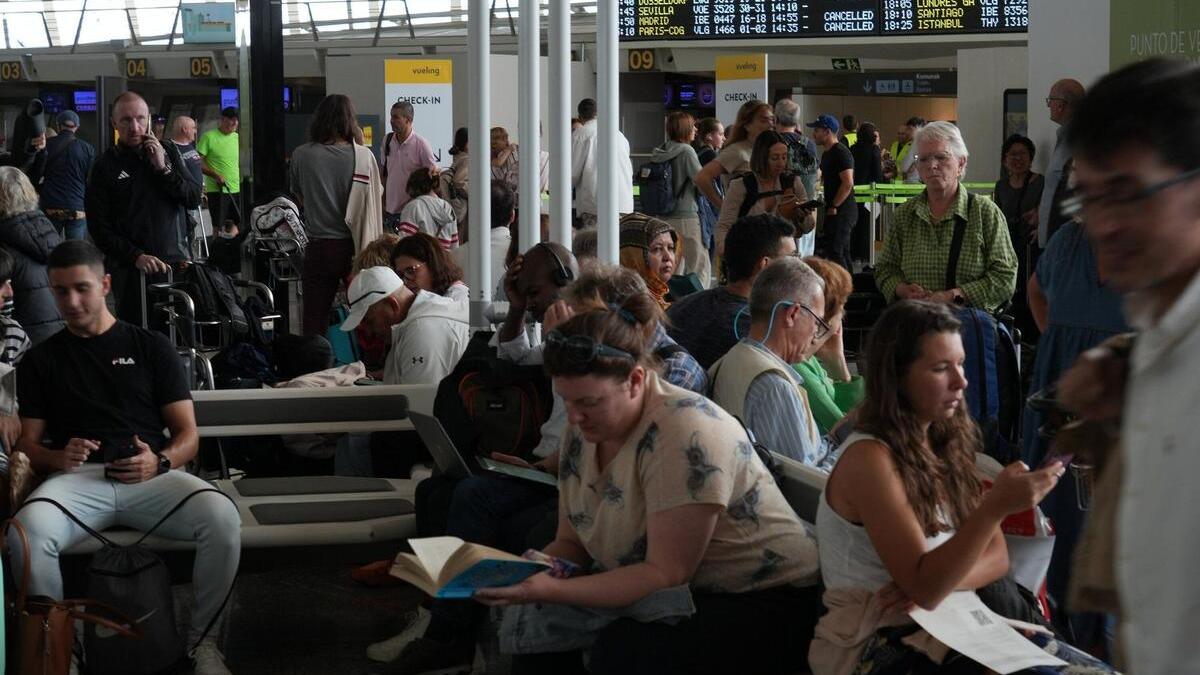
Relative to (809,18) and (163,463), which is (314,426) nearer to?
(163,463)

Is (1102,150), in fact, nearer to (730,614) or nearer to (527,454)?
(730,614)

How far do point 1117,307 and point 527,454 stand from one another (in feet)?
5.95

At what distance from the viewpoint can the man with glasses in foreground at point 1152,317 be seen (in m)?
1.30

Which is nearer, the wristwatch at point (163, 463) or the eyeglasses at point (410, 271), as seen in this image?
the wristwatch at point (163, 463)

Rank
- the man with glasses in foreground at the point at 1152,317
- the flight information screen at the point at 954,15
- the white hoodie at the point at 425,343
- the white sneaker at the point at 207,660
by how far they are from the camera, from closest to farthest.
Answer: the man with glasses in foreground at the point at 1152,317
the white sneaker at the point at 207,660
the white hoodie at the point at 425,343
the flight information screen at the point at 954,15

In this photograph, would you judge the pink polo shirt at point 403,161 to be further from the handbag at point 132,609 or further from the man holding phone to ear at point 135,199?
the handbag at point 132,609

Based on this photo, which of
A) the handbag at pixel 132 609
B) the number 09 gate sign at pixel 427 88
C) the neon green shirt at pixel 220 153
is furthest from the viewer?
the number 09 gate sign at pixel 427 88

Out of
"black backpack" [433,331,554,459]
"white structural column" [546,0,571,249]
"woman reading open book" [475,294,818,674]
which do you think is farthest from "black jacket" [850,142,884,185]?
"woman reading open book" [475,294,818,674]

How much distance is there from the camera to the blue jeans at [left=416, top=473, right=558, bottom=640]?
4457 millimetres

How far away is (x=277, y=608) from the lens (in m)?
5.57

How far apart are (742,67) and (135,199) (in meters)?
12.5

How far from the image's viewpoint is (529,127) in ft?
19.9

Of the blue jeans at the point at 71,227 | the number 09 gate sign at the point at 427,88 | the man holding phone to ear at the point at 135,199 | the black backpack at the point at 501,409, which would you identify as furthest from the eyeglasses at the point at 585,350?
the number 09 gate sign at the point at 427,88

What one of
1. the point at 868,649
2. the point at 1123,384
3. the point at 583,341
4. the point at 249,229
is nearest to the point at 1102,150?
the point at 1123,384
